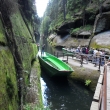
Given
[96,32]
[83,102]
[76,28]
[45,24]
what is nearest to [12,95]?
[83,102]

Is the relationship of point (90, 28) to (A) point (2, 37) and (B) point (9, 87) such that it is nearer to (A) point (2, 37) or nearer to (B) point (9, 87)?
(A) point (2, 37)

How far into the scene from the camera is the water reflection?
10297 mm

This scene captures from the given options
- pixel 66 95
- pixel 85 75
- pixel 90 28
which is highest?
pixel 90 28

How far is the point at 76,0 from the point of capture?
41.0 m

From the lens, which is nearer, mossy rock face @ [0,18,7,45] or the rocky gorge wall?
mossy rock face @ [0,18,7,45]

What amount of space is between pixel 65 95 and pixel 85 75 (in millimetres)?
2682

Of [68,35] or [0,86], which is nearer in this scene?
[0,86]

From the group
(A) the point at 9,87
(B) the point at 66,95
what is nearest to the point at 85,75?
(B) the point at 66,95

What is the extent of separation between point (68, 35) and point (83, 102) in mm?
34171

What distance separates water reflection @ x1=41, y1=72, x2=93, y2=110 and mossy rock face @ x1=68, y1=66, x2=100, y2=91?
0.44 metres

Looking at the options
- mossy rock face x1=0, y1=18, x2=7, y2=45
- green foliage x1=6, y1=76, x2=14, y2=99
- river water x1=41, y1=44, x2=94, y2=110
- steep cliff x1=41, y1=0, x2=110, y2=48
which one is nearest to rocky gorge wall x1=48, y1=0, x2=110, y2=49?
steep cliff x1=41, y1=0, x2=110, y2=48

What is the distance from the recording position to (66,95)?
39.2 ft

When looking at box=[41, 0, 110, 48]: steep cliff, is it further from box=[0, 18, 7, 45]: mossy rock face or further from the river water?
box=[0, 18, 7, 45]: mossy rock face

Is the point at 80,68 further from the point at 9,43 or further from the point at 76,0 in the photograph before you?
the point at 76,0
